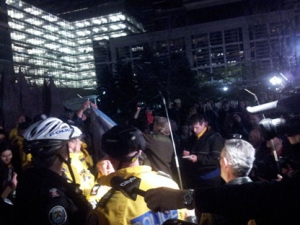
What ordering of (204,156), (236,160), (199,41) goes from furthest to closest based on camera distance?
(199,41), (204,156), (236,160)

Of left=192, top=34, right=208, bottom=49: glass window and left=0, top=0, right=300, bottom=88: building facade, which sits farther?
left=192, top=34, right=208, bottom=49: glass window

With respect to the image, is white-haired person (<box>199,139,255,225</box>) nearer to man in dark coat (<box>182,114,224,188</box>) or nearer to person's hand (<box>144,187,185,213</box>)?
person's hand (<box>144,187,185,213</box>)

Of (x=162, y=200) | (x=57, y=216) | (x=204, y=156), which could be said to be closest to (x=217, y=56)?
(x=204, y=156)

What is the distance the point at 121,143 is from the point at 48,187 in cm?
56

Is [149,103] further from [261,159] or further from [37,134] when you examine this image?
[37,134]

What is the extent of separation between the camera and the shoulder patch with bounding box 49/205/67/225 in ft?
6.79

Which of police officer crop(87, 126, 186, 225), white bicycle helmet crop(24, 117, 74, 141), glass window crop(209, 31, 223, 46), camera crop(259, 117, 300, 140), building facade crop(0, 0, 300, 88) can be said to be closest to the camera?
camera crop(259, 117, 300, 140)

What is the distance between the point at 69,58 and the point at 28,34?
1790 centimetres

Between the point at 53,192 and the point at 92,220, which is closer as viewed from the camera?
the point at 92,220

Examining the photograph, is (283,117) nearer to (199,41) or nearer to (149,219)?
(149,219)

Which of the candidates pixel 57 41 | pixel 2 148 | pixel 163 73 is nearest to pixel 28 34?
pixel 57 41

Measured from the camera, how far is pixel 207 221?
258 centimetres

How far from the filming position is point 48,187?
2.20m

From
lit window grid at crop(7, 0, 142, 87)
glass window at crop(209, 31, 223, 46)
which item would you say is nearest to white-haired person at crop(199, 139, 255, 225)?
glass window at crop(209, 31, 223, 46)
